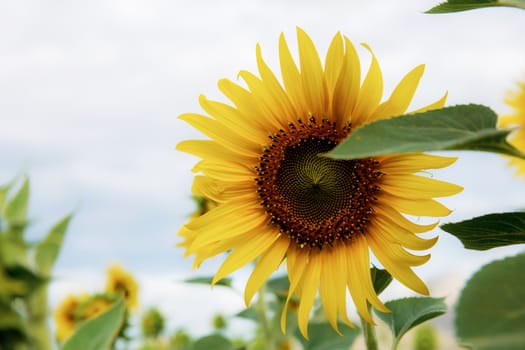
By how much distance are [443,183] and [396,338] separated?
27 centimetres

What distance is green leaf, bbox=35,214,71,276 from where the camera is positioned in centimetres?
198

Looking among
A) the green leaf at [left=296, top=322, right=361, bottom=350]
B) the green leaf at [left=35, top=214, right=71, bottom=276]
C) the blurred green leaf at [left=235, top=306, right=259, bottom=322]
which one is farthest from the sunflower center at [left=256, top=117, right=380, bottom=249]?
the green leaf at [left=35, top=214, right=71, bottom=276]

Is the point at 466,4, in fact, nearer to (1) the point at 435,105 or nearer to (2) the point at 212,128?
(1) the point at 435,105

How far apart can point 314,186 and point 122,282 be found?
6.67ft

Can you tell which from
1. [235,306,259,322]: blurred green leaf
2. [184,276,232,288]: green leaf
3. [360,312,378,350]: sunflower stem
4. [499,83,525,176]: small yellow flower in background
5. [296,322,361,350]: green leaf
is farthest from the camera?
[499,83,525,176]: small yellow flower in background

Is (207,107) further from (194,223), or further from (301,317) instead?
(301,317)

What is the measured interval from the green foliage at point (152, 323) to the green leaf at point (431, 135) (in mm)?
2635

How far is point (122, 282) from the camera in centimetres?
301

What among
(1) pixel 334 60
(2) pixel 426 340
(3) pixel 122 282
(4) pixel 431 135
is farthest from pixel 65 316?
(4) pixel 431 135

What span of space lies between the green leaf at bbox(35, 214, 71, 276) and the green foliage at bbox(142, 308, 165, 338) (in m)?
1.11

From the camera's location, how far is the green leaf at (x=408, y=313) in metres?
1.01

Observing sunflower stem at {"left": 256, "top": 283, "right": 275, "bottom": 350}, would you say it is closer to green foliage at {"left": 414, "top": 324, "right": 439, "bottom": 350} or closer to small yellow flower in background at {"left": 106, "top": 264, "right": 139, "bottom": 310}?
small yellow flower in background at {"left": 106, "top": 264, "right": 139, "bottom": 310}

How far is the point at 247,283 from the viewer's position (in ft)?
3.67

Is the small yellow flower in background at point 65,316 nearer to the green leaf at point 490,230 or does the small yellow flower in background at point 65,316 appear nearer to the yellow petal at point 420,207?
the yellow petal at point 420,207
